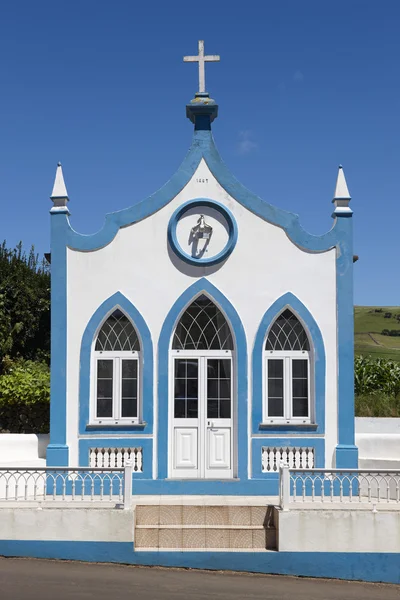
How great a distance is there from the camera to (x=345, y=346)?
405 inches

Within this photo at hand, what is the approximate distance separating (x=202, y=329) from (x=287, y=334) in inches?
56.4

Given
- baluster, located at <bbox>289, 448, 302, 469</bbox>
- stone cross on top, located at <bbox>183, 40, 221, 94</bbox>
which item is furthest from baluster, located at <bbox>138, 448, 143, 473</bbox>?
stone cross on top, located at <bbox>183, 40, 221, 94</bbox>

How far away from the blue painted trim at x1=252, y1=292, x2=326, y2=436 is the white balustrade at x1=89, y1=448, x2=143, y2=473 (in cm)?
195

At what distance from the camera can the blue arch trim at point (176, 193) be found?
10500 millimetres

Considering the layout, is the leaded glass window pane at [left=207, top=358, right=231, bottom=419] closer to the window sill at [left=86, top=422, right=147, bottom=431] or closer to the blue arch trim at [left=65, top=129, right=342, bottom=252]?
the window sill at [left=86, top=422, right=147, bottom=431]

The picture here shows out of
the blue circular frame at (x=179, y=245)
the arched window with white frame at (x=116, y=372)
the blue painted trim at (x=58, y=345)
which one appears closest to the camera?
the blue painted trim at (x=58, y=345)

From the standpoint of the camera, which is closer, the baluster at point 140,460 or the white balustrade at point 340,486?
the white balustrade at point 340,486

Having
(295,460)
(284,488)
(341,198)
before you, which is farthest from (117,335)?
(341,198)

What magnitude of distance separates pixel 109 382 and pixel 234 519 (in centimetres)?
305

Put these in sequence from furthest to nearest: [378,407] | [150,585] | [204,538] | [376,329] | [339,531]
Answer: [376,329] < [378,407] < [204,538] < [339,531] < [150,585]

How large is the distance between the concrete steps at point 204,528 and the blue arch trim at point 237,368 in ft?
3.77

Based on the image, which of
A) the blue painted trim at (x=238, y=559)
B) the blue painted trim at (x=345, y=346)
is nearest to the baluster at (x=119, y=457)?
the blue painted trim at (x=238, y=559)

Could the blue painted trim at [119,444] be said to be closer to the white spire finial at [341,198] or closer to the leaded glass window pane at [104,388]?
the leaded glass window pane at [104,388]

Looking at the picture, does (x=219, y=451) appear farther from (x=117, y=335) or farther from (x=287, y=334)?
(x=117, y=335)
